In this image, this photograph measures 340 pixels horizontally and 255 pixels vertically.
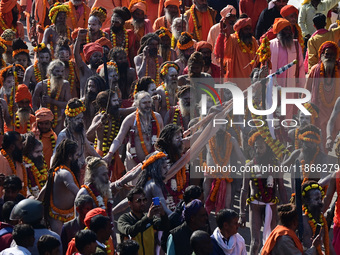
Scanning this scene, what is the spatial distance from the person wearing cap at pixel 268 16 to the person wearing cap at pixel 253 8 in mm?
520

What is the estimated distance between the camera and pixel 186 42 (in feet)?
52.9

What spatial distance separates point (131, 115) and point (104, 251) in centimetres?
370

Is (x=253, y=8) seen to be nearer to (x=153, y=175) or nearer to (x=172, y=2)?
(x=172, y=2)

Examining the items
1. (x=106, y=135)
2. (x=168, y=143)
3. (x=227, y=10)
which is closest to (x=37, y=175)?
(x=106, y=135)

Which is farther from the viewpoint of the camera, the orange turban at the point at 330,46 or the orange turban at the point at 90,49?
the orange turban at the point at 90,49

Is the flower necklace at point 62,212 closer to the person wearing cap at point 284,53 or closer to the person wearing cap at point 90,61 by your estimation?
the person wearing cap at point 90,61

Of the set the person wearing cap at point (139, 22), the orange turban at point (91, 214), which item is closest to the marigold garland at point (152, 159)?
the orange turban at point (91, 214)

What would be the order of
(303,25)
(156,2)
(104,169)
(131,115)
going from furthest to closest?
1. (156,2)
2. (303,25)
3. (131,115)
4. (104,169)

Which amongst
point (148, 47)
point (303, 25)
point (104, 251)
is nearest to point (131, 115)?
point (148, 47)

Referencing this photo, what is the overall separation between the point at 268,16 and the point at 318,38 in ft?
5.62

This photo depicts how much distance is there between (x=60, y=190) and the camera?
11703 mm

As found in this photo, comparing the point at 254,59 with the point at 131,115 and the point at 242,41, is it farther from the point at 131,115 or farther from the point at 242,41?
the point at 131,115

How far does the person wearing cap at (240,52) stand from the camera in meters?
16.7

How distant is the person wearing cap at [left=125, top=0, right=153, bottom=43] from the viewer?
17.9m
